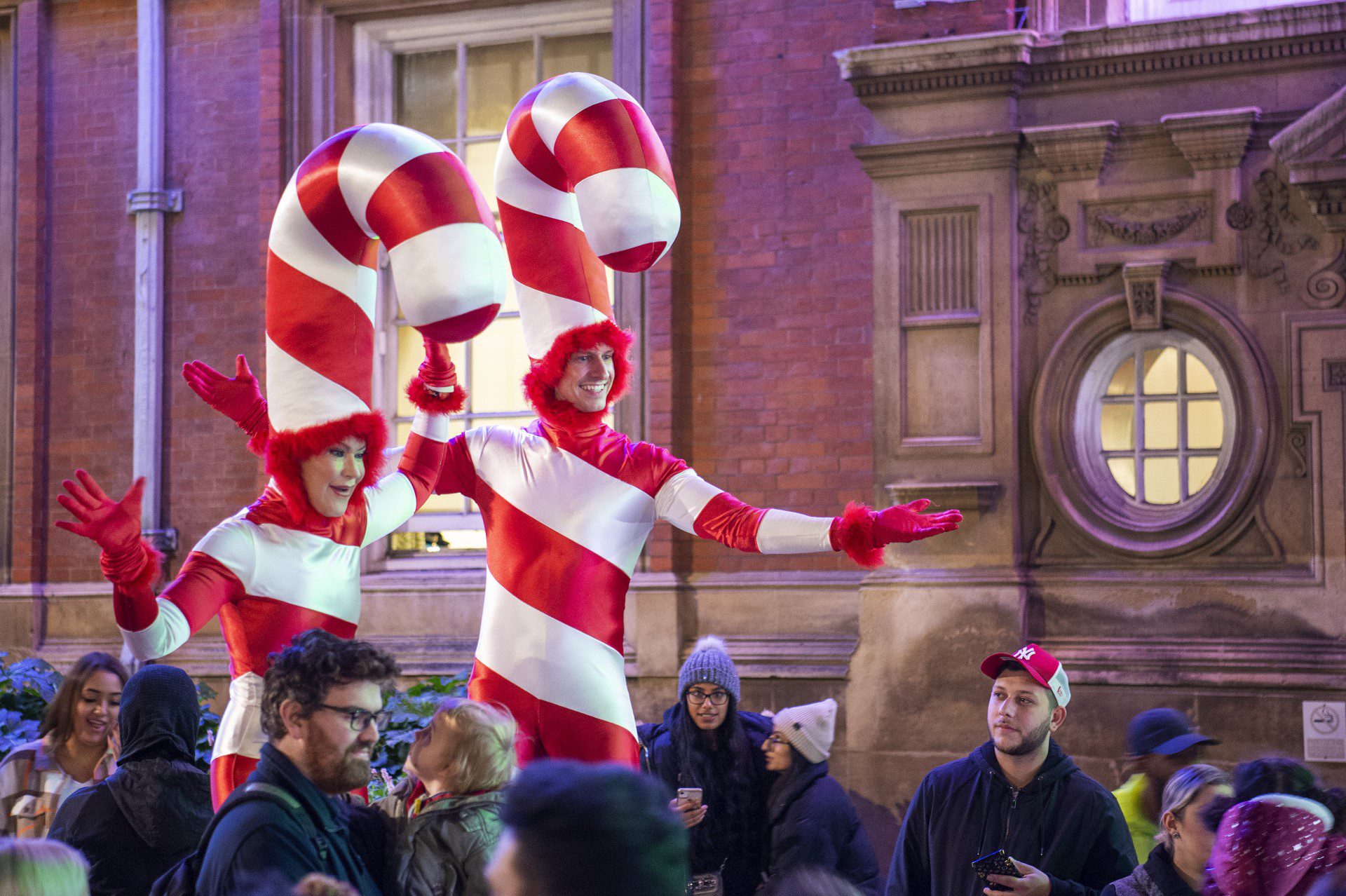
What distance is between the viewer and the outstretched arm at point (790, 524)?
390 centimetres

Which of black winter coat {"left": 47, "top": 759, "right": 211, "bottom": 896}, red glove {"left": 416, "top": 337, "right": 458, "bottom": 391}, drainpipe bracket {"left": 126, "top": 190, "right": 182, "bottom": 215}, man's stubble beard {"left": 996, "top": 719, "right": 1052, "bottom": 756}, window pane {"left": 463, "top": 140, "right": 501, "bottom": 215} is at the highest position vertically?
window pane {"left": 463, "top": 140, "right": 501, "bottom": 215}

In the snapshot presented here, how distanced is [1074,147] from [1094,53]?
43cm

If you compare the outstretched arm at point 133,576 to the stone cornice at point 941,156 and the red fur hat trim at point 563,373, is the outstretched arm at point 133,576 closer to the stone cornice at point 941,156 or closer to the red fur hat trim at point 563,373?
the red fur hat trim at point 563,373

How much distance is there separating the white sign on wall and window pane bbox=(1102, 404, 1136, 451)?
4.57 ft

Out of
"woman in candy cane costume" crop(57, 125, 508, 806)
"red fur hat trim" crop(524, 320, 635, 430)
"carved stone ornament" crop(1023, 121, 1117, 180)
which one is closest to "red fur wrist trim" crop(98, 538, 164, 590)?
"woman in candy cane costume" crop(57, 125, 508, 806)

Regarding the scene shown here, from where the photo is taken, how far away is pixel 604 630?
4.14 m

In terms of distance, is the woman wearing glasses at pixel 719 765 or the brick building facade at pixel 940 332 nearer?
the woman wearing glasses at pixel 719 765

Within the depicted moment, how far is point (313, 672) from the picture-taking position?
2.82 metres

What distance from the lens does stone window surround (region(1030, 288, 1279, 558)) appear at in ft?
21.3

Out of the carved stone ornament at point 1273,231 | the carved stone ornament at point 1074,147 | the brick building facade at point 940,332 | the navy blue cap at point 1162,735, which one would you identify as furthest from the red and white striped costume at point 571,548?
the carved stone ornament at point 1273,231

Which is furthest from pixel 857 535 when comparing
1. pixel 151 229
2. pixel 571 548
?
pixel 151 229

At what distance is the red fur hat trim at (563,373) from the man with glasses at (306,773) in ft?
4.28

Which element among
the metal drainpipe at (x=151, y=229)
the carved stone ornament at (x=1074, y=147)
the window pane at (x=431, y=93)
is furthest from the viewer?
the window pane at (x=431, y=93)

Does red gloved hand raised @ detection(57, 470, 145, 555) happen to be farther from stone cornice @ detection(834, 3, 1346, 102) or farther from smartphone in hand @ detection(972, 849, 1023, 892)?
stone cornice @ detection(834, 3, 1346, 102)
